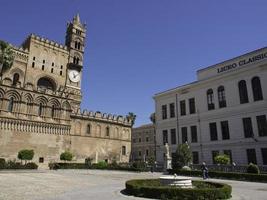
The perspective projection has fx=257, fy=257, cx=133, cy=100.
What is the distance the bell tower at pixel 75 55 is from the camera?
6138cm

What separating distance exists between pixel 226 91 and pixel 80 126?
1194 inches

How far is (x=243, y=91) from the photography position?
109 feet

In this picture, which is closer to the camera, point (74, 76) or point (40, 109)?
point (40, 109)

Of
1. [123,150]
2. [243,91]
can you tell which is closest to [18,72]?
[123,150]

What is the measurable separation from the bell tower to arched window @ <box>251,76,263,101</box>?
131 ft

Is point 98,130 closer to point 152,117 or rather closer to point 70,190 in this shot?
point 152,117

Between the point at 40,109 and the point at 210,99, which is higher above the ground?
the point at 40,109

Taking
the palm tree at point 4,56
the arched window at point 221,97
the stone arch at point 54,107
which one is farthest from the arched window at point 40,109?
the arched window at point 221,97

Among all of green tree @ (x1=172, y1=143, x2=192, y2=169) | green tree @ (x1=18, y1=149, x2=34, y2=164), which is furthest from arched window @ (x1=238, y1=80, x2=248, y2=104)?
green tree @ (x1=18, y1=149, x2=34, y2=164)

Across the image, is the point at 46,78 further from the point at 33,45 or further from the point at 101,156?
the point at 101,156

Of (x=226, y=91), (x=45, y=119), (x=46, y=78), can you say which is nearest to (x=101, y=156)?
(x=45, y=119)

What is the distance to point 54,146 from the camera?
4741 cm

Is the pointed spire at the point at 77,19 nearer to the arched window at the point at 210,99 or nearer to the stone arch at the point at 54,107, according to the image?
the stone arch at the point at 54,107

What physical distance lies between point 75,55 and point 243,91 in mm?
44050
